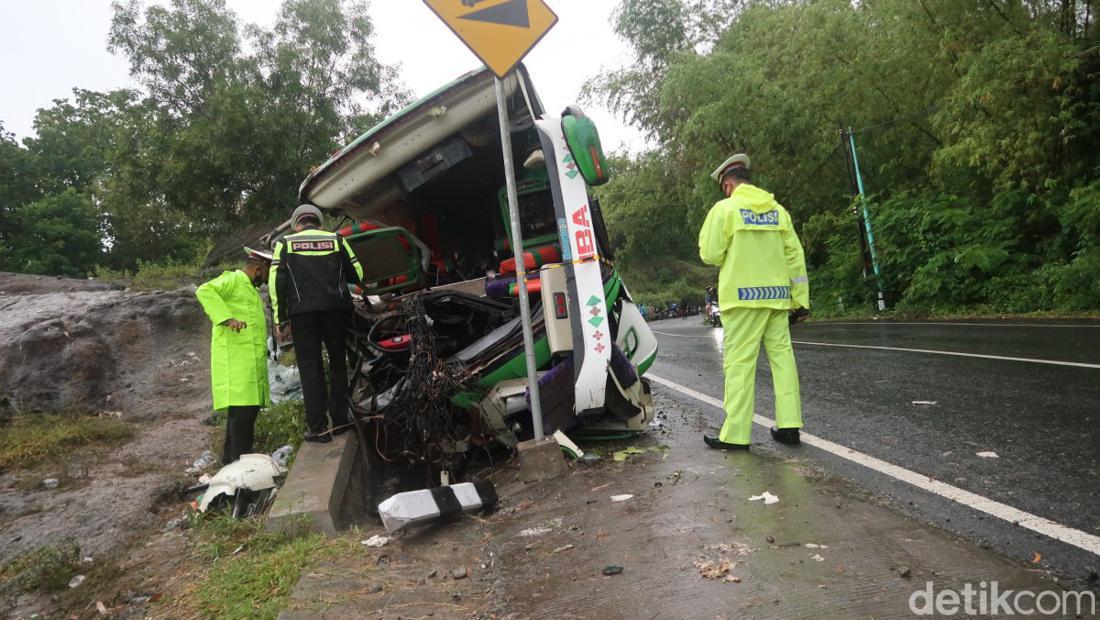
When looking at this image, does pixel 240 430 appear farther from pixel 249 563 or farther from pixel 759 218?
pixel 759 218

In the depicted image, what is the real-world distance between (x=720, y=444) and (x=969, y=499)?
1.45 metres

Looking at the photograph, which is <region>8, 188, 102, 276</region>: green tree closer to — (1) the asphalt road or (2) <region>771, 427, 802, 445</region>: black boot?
(1) the asphalt road

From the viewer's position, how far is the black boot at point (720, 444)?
4.03 metres

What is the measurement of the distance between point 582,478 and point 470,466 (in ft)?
4.30

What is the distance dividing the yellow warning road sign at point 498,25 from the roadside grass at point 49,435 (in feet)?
15.9

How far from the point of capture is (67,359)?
7555mm

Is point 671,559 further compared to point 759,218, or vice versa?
point 759,218

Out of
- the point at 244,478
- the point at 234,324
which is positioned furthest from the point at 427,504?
the point at 234,324

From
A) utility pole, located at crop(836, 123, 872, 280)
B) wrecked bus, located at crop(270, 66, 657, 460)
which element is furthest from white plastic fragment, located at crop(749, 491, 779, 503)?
utility pole, located at crop(836, 123, 872, 280)

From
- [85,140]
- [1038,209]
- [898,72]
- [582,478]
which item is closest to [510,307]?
[582,478]

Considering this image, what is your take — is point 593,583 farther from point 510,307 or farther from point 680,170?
point 680,170

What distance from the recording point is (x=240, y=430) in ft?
15.8

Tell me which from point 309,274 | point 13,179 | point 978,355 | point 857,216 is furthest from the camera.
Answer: point 13,179

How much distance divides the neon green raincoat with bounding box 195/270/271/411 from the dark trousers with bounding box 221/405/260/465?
3.2 inches
